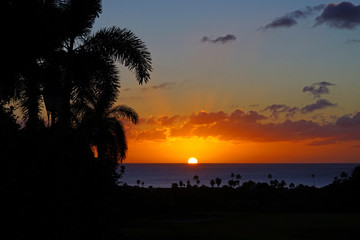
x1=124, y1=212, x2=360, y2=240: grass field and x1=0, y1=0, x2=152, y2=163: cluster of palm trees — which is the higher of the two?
x1=0, y1=0, x2=152, y2=163: cluster of palm trees

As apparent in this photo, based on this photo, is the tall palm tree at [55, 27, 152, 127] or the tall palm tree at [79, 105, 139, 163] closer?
the tall palm tree at [55, 27, 152, 127]

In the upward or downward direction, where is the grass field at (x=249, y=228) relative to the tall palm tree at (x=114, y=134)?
downward

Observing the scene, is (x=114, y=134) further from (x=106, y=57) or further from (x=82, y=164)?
(x=82, y=164)

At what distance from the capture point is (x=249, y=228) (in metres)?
24.6

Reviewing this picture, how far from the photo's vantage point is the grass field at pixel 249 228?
67.5 ft

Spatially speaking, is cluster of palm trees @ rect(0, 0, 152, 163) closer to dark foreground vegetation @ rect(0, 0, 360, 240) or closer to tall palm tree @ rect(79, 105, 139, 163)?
dark foreground vegetation @ rect(0, 0, 360, 240)

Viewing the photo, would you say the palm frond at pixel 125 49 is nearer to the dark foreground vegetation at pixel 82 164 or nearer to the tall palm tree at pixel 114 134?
the dark foreground vegetation at pixel 82 164

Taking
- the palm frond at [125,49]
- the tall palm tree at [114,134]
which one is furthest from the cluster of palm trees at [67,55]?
the tall palm tree at [114,134]

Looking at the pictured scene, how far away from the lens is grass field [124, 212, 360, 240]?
20.6m

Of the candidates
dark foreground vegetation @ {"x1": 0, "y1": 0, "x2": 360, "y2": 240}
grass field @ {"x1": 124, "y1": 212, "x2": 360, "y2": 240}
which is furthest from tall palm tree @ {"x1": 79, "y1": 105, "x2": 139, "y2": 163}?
grass field @ {"x1": 124, "y1": 212, "x2": 360, "y2": 240}

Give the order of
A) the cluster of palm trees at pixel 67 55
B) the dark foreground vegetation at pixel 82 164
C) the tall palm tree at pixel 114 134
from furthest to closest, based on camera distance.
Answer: the tall palm tree at pixel 114 134
the cluster of palm trees at pixel 67 55
the dark foreground vegetation at pixel 82 164

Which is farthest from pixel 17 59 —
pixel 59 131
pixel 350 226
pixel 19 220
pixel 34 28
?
pixel 350 226

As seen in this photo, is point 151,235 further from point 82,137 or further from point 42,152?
point 42,152

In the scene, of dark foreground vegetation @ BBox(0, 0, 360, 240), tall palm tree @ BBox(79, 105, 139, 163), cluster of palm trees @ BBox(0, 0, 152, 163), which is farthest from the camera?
tall palm tree @ BBox(79, 105, 139, 163)
